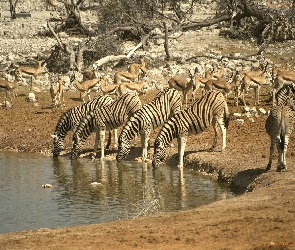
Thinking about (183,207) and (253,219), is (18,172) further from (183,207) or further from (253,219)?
(253,219)

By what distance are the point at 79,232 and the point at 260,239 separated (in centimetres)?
249

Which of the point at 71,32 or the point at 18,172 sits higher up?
the point at 71,32

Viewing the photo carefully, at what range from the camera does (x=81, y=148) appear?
18953 mm

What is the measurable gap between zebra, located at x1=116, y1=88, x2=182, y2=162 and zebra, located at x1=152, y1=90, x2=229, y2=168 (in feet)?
2.37

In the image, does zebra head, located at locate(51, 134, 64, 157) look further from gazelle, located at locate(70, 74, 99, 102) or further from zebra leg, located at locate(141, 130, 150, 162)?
gazelle, located at locate(70, 74, 99, 102)

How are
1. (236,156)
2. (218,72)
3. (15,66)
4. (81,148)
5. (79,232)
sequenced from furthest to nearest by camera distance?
(15,66) → (218,72) → (81,148) → (236,156) → (79,232)

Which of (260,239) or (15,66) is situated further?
(15,66)

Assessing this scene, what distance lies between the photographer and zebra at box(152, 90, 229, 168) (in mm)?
17109

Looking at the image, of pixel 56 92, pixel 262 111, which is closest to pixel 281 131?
pixel 262 111

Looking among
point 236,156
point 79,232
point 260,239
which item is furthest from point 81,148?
point 260,239

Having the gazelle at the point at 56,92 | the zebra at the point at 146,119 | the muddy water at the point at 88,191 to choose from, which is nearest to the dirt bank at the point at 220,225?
the muddy water at the point at 88,191

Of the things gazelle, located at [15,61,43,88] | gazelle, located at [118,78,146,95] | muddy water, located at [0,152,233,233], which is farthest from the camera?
gazelle, located at [15,61,43,88]

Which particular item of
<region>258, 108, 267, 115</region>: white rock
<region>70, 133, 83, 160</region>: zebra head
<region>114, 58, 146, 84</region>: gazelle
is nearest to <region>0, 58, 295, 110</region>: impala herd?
<region>114, 58, 146, 84</region>: gazelle

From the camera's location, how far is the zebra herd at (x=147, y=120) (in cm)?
1719
